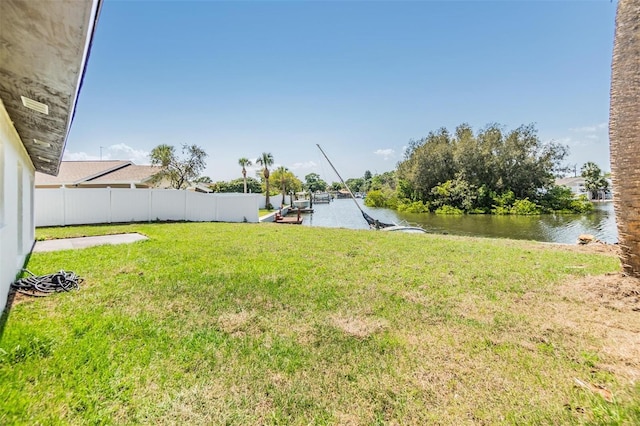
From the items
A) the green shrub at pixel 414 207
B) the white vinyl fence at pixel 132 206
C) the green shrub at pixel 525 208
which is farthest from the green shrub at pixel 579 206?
the white vinyl fence at pixel 132 206

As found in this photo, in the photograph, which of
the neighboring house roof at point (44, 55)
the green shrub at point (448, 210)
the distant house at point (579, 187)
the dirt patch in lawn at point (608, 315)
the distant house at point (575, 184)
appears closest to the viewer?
the neighboring house roof at point (44, 55)

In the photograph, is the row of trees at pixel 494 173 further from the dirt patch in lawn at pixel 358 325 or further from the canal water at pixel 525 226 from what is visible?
the dirt patch in lawn at pixel 358 325

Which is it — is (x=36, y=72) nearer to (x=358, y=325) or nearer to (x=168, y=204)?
(x=358, y=325)

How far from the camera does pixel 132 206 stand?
1461 cm

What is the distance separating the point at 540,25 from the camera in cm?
1113

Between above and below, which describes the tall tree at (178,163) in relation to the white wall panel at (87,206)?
above

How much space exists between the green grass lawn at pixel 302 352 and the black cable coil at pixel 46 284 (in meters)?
0.22

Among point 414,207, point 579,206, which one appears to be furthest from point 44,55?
point 579,206

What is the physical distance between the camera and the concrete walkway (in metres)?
7.84

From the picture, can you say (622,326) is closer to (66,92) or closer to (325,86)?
(66,92)

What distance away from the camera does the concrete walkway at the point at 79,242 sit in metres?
7.84

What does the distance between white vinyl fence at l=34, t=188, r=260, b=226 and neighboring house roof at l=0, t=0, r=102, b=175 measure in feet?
37.4

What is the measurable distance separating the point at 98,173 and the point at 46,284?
68.3 ft

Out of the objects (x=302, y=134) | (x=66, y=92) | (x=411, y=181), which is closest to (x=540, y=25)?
(x=66, y=92)
